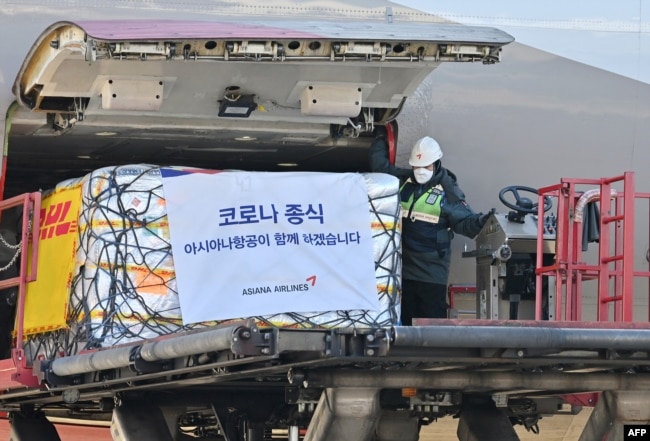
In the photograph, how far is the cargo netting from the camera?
835cm

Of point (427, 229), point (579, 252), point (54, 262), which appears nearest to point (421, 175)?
point (427, 229)

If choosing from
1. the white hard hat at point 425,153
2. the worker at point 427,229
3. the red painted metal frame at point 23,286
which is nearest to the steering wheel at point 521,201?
the worker at point 427,229

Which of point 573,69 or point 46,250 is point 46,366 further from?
point 573,69

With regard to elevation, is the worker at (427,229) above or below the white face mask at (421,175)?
below

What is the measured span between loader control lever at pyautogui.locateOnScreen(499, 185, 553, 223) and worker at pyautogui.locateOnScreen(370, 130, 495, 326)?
0.29 meters

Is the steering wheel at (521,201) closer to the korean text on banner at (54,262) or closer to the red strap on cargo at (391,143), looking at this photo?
the red strap on cargo at (391,143)

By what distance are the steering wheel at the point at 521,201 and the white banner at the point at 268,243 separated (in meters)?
1.51

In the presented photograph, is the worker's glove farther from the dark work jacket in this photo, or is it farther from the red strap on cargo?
the red strap on cargo

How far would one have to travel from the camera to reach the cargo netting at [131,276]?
8.35 m

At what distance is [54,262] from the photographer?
8.98 meters

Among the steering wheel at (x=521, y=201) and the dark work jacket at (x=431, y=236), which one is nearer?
the dark work jacket at (x=431, y=236)

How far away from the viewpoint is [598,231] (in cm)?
916

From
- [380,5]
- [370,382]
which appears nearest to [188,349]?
[370,382]

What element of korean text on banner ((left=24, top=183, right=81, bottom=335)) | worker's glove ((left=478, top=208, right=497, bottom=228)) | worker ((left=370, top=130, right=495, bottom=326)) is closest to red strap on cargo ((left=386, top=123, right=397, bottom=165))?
worker ((left=370, top=130, right=495, bottom=326))
